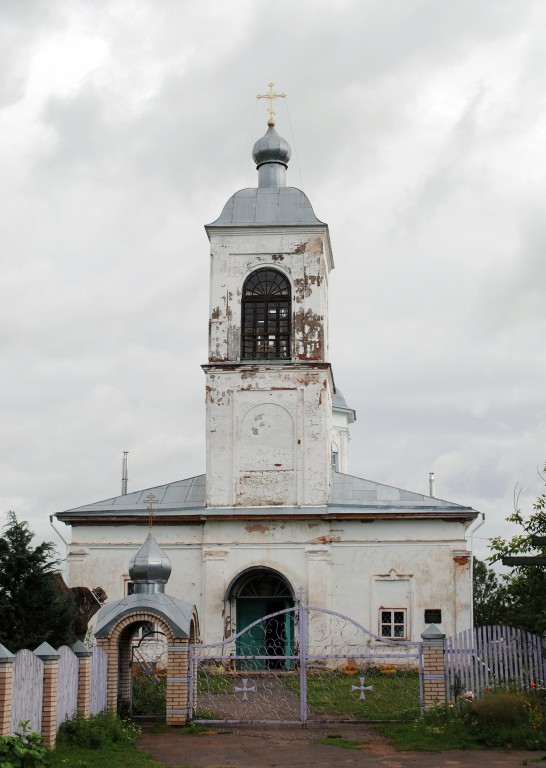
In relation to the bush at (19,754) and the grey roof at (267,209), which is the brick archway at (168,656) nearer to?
the bush at (19,754)

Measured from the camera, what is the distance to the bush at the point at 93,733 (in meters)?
13.0

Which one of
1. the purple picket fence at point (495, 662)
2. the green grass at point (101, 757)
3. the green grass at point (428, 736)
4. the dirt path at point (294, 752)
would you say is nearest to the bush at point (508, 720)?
the green grass at point (428, 736)

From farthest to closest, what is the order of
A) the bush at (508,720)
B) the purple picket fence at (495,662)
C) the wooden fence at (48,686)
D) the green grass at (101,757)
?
the purple picket fence at (495,662) < the bush at (508,720) < the green grass at (101,757) < the wooden fence at (48,686)

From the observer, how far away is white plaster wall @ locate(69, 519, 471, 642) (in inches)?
970

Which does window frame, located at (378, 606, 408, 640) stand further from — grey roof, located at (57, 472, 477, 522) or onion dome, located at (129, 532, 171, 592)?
onion dome, located at (129, 532, 171, 592)

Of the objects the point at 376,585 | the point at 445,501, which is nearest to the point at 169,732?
the point at 376,585

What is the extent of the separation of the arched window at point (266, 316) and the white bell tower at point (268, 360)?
3cm

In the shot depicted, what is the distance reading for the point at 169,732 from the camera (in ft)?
49.9

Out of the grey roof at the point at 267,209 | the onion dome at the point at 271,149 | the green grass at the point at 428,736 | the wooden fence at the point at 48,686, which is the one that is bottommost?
the green grass at the point at 428,736

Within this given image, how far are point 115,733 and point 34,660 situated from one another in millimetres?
2253

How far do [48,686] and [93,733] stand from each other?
1.16 meters

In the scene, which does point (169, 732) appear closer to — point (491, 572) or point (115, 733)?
point (115, 733)

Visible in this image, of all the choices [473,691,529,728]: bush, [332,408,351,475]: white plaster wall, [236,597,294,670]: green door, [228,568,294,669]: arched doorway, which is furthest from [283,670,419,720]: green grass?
[332,408,351,475]: white plaster wall

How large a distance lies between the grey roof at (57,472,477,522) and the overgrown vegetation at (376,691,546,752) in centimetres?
1041
